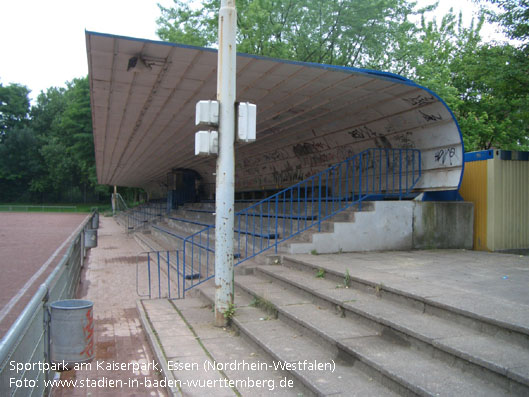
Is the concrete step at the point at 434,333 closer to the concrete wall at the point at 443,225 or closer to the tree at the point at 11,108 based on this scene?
the concrete wall at the point at 443,225

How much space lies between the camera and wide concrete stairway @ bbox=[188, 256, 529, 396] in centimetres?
309

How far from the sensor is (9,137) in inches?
2425

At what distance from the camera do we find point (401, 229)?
840cm

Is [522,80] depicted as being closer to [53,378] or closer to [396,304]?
[396,304]

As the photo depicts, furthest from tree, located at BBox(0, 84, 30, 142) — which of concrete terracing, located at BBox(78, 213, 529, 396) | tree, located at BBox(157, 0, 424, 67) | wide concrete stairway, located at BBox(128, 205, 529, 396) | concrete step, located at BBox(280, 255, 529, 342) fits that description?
concrete step, located at BBox(280, 255, 529, 342)

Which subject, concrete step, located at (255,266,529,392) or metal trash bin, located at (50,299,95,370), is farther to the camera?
metal trash bin, located at (50,299,95,370)

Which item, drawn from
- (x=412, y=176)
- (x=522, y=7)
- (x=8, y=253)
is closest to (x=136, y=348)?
(x=412, y=176)

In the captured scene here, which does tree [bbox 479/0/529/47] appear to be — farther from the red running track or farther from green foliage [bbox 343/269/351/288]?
the red running track

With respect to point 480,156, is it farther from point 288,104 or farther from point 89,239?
point 89,239

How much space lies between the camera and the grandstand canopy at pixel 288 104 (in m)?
6.64

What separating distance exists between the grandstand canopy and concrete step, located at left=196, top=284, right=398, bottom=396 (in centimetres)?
384

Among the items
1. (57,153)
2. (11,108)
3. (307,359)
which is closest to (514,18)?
(307,359)

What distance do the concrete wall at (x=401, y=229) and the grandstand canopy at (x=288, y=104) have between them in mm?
674

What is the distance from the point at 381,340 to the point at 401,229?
4.75 m
